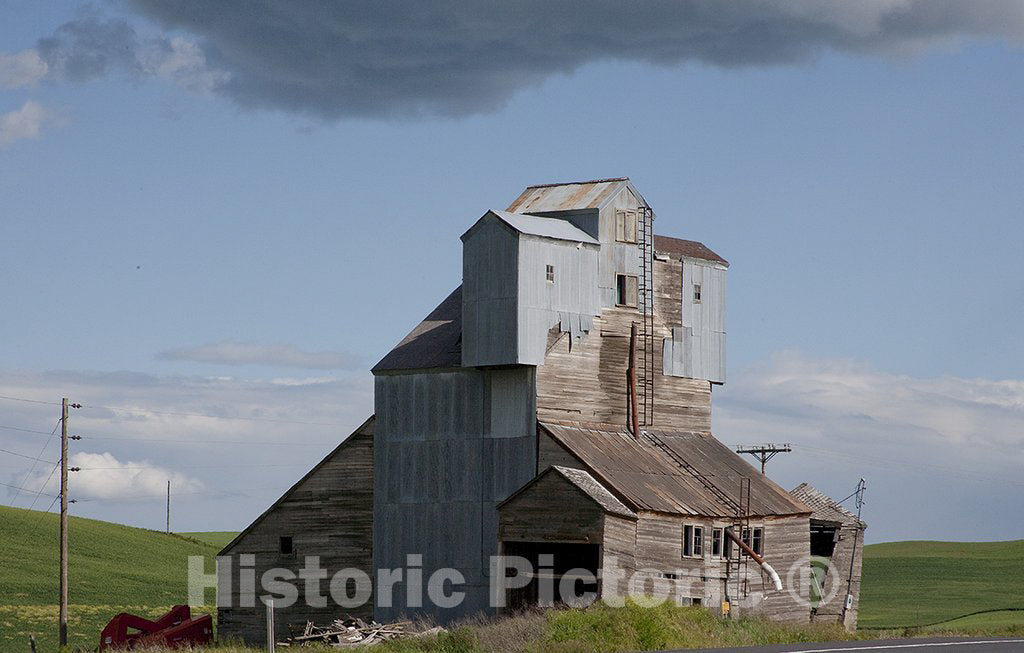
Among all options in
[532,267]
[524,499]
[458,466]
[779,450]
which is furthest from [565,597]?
[779,450]

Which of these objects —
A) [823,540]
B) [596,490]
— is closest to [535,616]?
[596,490]

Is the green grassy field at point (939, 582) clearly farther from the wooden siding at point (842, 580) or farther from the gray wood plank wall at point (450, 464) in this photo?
the gray wood plank wall at point (450, 464)

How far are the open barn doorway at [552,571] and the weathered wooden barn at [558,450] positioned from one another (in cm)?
11

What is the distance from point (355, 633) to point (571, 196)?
633 inches

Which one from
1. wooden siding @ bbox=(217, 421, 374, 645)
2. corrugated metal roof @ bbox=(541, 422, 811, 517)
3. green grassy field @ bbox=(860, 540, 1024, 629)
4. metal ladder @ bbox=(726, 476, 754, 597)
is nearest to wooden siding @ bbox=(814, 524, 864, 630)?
corrugated metal roof @ bbox=(541, 422, 811, 517)

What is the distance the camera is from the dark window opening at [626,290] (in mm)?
49906

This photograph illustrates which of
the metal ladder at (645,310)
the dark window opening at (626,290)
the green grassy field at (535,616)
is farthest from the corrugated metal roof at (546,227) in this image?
the green grassy field at (535,616)

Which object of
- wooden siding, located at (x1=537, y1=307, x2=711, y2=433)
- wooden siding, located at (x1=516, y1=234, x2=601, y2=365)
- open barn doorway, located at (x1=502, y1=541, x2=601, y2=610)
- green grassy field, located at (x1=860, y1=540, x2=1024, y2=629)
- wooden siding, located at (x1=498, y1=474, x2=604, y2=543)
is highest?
wooden siding, located at (x1=516, y1=234, x2=601, y2=365)

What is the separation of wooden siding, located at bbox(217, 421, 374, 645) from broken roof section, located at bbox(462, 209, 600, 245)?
9000 mm

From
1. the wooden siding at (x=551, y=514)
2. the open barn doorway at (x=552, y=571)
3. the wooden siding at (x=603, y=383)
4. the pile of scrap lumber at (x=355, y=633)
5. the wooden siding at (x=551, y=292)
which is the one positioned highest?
the wooden siding at (x=551, y=292)

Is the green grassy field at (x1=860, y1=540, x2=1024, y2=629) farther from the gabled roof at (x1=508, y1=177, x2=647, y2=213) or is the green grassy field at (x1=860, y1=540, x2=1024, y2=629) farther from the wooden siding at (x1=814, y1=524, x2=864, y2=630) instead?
the gabled roof at (x1=508, y1=177, x2=647, y2=213)

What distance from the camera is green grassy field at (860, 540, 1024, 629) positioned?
70188mm

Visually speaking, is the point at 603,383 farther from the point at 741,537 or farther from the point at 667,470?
the point at 741,537

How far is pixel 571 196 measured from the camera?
50.8 meters
